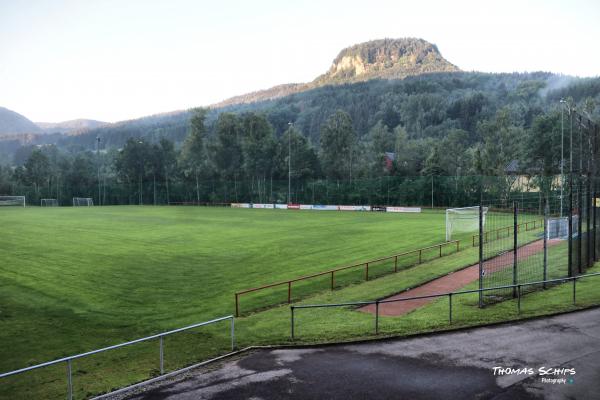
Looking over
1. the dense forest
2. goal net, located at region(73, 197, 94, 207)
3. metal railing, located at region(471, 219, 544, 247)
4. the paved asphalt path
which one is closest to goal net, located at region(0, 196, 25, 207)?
the dense forest

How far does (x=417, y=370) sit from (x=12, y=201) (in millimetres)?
122049

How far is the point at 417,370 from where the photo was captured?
11.7m

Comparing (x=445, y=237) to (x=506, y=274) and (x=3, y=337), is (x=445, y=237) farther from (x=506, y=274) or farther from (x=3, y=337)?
(x=3, y=337)

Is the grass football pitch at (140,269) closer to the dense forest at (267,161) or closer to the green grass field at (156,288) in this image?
the green grass field at (156,288)

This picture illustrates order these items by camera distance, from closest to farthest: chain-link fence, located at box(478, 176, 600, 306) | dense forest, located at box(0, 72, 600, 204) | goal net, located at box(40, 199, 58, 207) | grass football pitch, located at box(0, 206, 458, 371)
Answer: grass football pitch, located at box(0, 206, 458, 371) → chain-link fence, located at box(478, 176, 600, 306) → dense forest, located at box(0, 72, 600, 204) → goal net, located at box(40, 199, 58, 207)

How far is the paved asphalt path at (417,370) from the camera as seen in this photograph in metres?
10.4

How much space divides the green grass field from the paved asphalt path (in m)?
2.06

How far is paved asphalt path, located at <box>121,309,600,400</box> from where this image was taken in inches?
410

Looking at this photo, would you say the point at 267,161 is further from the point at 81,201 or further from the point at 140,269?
the point at 140,269

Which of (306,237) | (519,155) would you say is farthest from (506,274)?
(519,155)

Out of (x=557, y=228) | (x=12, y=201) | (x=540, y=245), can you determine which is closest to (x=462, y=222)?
(x=540, y=245)

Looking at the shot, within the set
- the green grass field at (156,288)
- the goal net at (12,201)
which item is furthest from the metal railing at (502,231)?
the goal net at (12,201)

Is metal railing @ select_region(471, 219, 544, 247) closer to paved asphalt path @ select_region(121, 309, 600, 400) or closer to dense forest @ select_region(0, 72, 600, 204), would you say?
paved asphalt path @ select_region(121, 309, 600, 400)

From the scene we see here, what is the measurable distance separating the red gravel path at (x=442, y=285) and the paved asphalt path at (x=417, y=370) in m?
5.08
